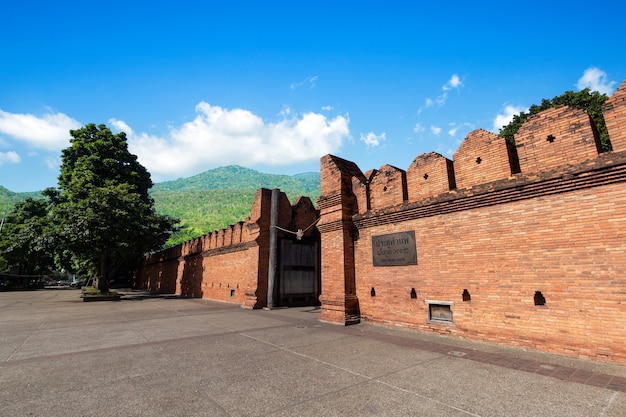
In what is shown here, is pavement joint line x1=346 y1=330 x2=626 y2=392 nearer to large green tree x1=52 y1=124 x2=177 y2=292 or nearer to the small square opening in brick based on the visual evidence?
the small square opening in brick

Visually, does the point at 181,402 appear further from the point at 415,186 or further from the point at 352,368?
the point at 415,186

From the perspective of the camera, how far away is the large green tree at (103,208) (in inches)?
771

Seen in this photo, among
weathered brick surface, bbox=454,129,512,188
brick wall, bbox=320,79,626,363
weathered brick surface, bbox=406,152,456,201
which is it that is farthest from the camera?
weathered brick surface, bbox=406,152,456,201

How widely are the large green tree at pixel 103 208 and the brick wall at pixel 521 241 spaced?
1866 centimetres

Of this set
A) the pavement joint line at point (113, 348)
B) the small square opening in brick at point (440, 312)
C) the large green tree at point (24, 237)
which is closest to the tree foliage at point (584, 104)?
the small square opening in brick at point (440, 312)

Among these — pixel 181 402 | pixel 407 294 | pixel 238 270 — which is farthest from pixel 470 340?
pixel 238 270

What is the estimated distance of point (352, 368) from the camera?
16.4 ft

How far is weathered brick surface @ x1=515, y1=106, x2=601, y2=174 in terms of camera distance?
5703 mm

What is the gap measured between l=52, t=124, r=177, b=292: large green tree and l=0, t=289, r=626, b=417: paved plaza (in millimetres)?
14378

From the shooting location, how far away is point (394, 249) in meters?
8.73

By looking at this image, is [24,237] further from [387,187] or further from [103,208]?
[387,187]

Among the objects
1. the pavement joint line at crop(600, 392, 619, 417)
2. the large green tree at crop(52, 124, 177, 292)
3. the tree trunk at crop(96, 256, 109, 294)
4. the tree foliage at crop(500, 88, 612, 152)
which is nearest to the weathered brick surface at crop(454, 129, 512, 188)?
the pavement joint line at crop(600, 392, 619, 417)

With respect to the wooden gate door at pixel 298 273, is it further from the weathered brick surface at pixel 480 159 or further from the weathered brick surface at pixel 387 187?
the weathered brick surface at pixel 480 159

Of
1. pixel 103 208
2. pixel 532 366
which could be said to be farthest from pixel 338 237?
pixel 103 208
